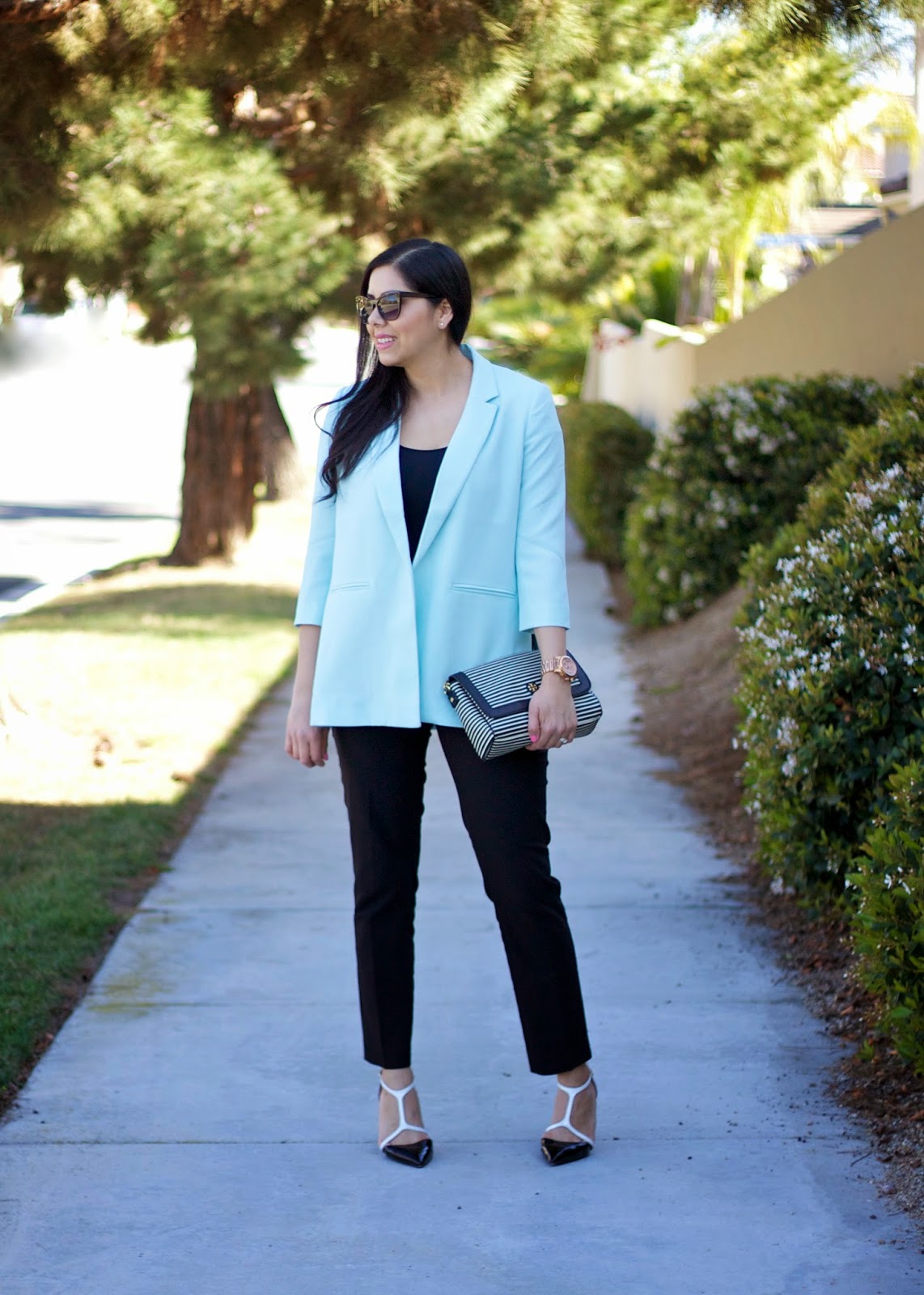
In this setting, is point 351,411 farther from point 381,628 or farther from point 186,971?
point 186,971

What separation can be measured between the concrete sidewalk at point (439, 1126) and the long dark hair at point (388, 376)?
1.52m

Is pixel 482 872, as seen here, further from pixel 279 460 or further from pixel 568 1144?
pixel 279 460

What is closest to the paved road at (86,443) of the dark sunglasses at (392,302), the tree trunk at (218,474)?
the tree trunk at (218,474)

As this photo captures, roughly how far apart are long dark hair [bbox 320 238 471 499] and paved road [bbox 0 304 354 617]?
2381 millimetres

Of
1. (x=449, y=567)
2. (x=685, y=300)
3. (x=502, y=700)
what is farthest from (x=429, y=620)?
(x=685, y=300)

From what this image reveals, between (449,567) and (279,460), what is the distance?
697 inches

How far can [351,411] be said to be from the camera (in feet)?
10.9

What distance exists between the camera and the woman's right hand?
130 inches

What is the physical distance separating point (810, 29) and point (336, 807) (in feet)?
12.3

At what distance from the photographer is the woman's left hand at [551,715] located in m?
3.04

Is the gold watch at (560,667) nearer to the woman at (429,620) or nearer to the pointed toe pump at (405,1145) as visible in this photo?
the woman at (429,620)

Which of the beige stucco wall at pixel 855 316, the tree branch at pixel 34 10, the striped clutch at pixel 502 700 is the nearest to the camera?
the striped clutch at pixel 502 700

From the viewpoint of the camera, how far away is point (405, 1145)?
10.9ft

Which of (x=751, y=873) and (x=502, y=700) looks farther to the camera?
(x=751, y=873)
